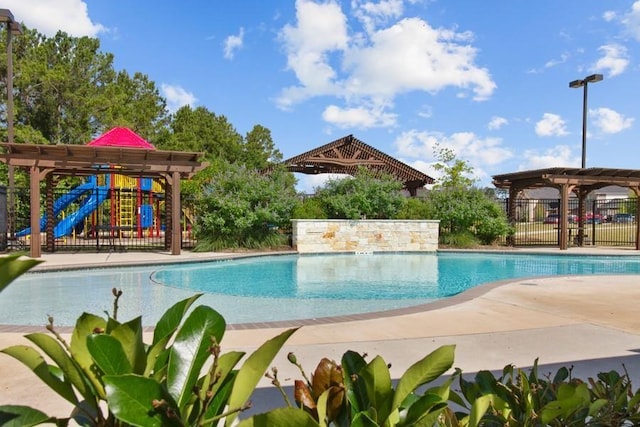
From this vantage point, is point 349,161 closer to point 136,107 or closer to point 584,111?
point 584,111

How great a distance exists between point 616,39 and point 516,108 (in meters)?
5.52

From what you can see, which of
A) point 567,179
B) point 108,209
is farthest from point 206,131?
point 567,179

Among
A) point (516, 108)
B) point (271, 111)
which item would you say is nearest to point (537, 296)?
point (516, 108)

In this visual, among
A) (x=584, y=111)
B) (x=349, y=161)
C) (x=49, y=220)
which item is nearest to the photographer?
(x=49, y=220)

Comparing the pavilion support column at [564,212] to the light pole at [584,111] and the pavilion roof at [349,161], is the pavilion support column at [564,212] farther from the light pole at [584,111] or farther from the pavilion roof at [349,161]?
the pavilion roof at [349,161]

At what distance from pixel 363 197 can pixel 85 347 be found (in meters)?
17.0

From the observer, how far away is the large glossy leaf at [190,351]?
95 cm

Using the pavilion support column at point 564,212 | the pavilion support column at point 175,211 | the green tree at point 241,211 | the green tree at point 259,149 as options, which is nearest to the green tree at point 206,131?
the green tree at point 259,149

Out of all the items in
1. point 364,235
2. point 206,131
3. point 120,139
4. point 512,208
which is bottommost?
point 364,235

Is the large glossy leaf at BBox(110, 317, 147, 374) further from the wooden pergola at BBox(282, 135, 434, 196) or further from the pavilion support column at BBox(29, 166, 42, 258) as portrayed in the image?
the wooden pergola at BBox(282, 135, 434, 196)

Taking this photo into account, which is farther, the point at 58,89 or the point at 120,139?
the point at 58,89

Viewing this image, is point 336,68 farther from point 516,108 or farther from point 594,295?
point 594,295

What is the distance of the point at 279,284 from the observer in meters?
10.3

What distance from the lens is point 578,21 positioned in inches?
536
